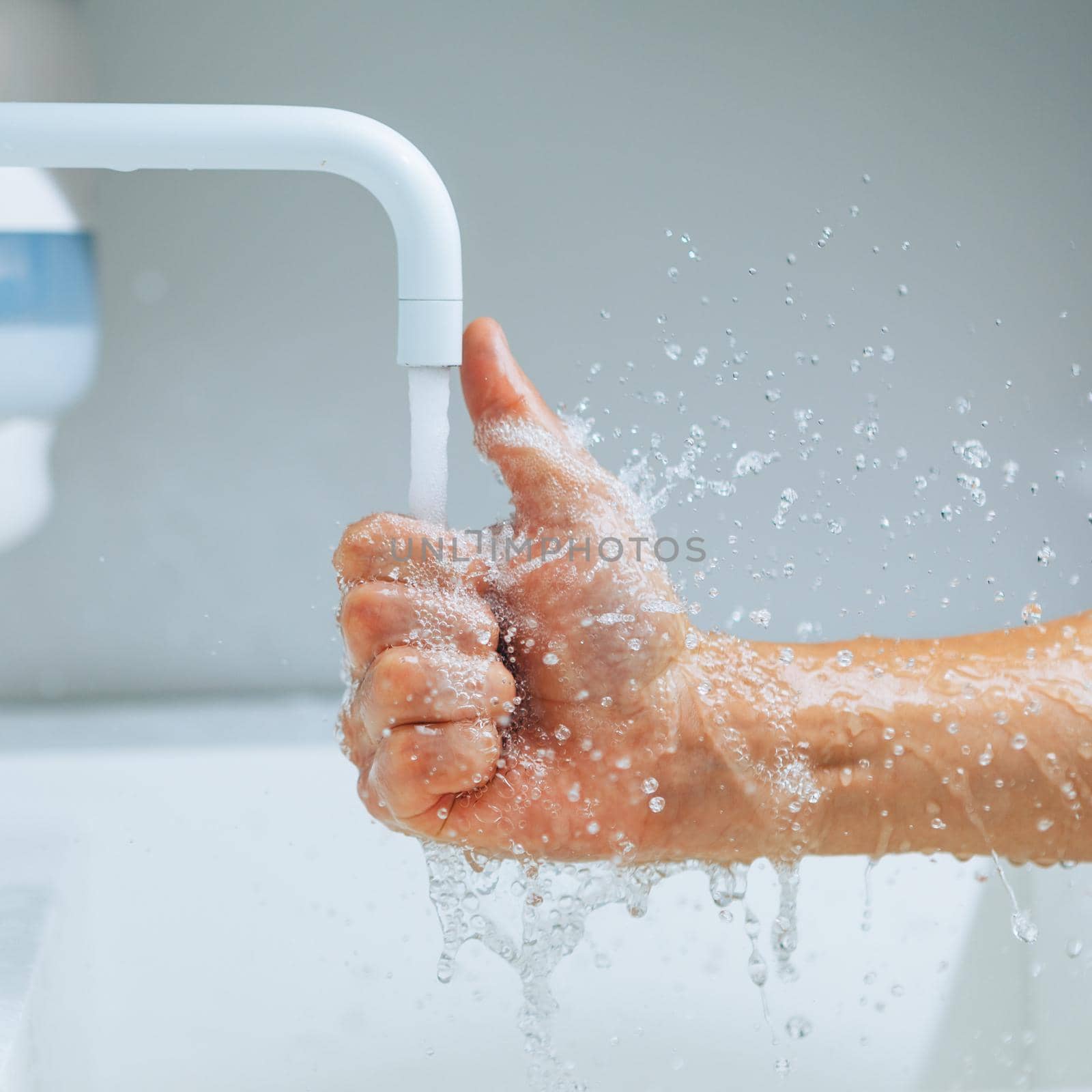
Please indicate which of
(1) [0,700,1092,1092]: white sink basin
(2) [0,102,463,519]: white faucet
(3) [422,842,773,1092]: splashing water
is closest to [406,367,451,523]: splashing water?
(2) [0,102,463,519]: white faucet

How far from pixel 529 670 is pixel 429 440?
180 millimetres

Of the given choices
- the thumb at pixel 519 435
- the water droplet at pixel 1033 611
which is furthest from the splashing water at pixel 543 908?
the water droplet at pixel 1033 611

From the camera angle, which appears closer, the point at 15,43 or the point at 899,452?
the point at 15,43

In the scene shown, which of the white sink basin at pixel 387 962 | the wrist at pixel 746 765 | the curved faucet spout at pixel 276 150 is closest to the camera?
the curved faucet spout at pixel 276 150

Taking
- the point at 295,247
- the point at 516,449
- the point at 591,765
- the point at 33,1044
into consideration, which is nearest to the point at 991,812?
the point at 591,765

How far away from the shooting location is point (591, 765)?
A: 0.69 meters

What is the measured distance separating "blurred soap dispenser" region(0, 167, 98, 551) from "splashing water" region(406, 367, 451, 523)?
70cm

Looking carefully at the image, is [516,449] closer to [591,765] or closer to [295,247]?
[591,765]

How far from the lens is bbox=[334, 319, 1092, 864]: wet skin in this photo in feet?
2.06

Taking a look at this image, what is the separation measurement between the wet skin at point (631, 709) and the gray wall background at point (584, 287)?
19.5 inches

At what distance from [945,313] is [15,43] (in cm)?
100

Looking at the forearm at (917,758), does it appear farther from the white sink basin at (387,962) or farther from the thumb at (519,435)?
the white sink basin at (387,962)

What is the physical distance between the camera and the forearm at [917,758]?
740 millimetres

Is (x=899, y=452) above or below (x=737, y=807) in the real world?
above
